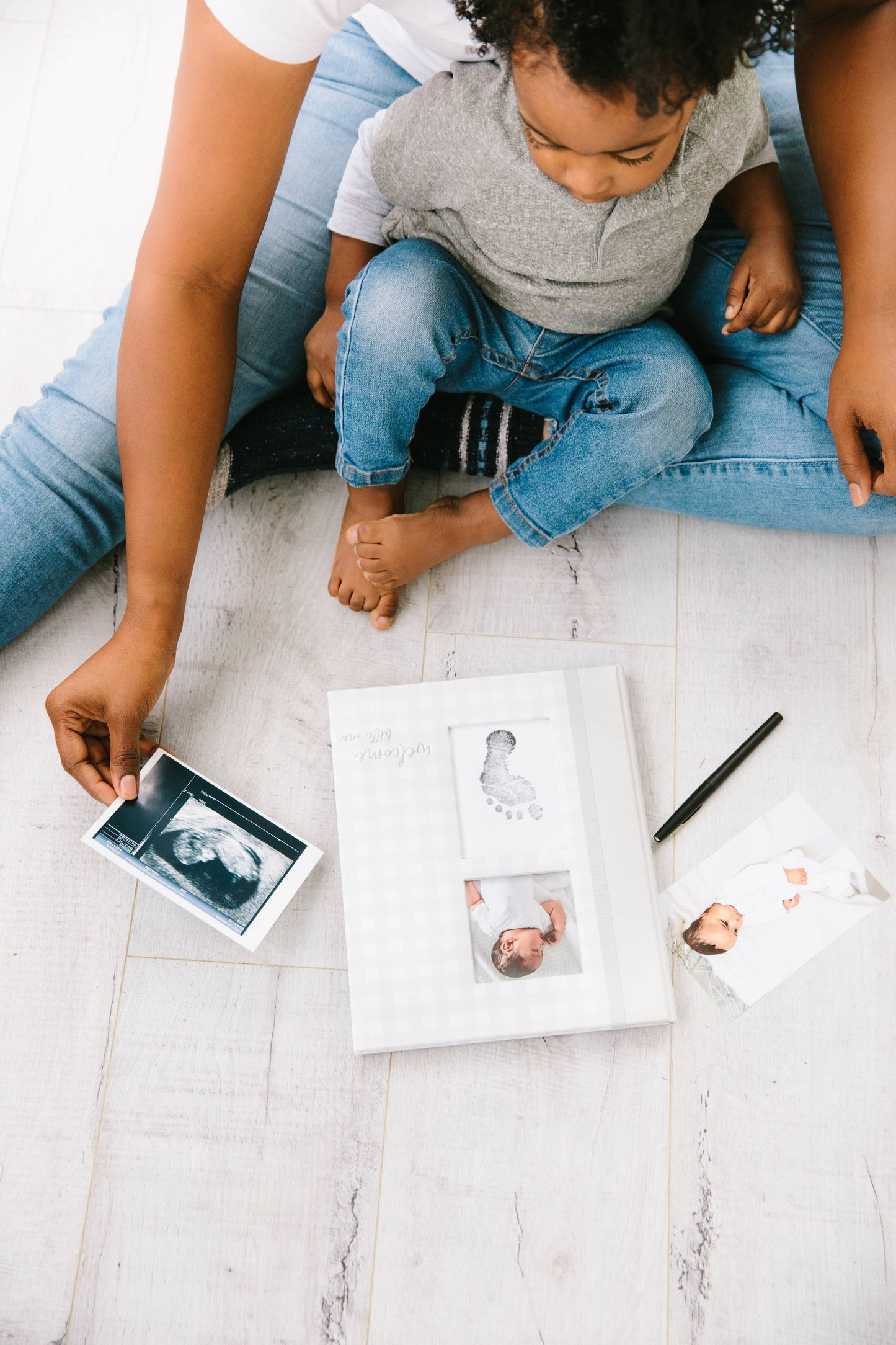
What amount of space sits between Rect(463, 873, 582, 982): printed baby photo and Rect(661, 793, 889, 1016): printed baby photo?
0.10m

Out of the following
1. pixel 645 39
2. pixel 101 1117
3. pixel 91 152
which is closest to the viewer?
pixel 645 39

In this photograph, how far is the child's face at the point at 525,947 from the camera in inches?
33.2

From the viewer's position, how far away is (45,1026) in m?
0.86

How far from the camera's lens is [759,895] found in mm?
871

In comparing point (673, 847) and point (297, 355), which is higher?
point (297, 355)

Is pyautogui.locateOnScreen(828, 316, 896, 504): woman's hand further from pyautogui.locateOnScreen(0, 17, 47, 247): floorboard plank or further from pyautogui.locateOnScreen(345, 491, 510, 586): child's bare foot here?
pyautogui.locateOnScreen(0, 17, 47, 247): floorboard plank

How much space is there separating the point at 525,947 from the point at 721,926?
0.19 m

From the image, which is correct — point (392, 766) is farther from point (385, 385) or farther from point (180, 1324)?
point (180, 1324)

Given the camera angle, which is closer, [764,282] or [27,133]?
[764,282]

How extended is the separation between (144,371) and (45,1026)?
1.95 feet

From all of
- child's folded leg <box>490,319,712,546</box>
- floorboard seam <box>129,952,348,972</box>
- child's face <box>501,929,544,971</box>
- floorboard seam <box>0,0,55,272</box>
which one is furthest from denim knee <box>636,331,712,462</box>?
floorboard seam <box>0,0,55,272</box>

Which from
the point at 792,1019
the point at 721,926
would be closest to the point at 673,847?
the point at 721,926

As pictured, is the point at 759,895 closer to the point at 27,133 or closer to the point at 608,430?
the point at 608,430

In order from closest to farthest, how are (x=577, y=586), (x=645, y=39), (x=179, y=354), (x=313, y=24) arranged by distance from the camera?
1. (x=645, y=39)
2. (x=313, y=24)
3. (x=179, y=354)
4. (x=577, y=586)
